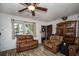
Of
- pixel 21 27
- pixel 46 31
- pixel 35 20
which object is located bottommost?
pixel 46 31

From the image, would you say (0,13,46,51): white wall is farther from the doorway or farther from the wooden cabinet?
the wooden cabinet

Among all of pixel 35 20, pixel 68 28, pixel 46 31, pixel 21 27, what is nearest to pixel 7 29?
pixel 21 27

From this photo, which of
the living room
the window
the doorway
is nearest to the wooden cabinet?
the living room

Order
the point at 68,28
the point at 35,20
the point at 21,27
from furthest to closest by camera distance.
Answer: the point at 35,20 → the point at 68,28 → the point at 21,27

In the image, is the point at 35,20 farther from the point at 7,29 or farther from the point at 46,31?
the point at 7,29

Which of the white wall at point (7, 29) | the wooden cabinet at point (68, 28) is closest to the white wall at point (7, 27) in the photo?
the white wall at point (7, 29)

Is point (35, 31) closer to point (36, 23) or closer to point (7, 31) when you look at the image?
point (36, 23)

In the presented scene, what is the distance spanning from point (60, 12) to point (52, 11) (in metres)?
0.23

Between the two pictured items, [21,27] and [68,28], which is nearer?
[21,27]

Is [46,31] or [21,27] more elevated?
[21,27]

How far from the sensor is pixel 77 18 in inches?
76.5

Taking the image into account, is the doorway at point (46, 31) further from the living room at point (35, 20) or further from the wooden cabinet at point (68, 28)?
the wooden cabinet at point (68, 28)

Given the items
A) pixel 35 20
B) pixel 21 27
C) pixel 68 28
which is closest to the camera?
pixel 21 27

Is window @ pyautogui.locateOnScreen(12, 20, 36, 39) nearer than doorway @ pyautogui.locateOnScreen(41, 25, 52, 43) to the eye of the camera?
Yes
